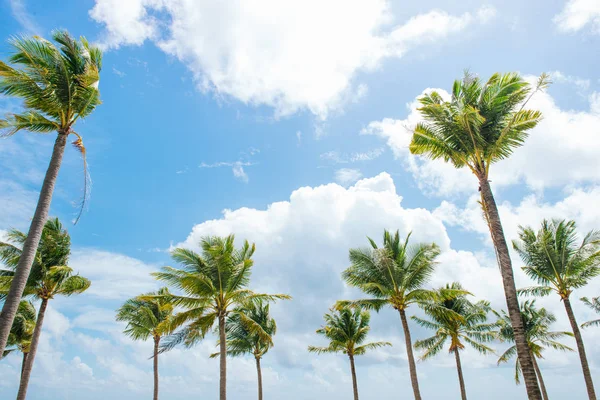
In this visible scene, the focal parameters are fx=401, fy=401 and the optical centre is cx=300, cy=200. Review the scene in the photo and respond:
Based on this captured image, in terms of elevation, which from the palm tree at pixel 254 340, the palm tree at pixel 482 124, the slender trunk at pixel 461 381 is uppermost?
the palm tree at pixel 482 124

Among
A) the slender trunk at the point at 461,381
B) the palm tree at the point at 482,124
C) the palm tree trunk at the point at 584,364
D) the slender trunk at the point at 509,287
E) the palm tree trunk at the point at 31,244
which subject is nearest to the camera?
the palm tree trunk at the point at 31,244

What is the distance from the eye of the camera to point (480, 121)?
1473 cm

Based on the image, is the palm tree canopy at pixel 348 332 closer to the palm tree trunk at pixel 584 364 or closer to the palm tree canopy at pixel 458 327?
the palm tree canopy at pixel 458 327

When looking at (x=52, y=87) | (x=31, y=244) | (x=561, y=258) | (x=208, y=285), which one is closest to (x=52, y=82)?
Result: (x=52, y=87)

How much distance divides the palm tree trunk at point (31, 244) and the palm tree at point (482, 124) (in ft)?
42.9

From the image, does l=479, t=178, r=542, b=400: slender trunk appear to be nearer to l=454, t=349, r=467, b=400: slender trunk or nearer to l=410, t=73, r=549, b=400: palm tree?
l=410, t=73, r=549, b=400: palm tree

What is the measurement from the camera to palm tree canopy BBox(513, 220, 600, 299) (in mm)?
21359

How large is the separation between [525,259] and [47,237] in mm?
27211

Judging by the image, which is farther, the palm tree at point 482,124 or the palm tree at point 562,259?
the palm tree at point 562,259

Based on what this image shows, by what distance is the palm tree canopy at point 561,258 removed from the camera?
2136 centimetres

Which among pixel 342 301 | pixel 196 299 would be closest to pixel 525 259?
pixel 342 301

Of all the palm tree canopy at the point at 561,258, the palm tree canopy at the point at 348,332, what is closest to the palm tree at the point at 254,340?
the palm tree canopy at the point at 348,332

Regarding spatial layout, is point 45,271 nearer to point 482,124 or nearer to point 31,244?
point 31,244

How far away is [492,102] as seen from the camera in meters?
15.8
